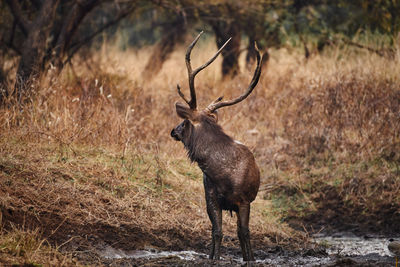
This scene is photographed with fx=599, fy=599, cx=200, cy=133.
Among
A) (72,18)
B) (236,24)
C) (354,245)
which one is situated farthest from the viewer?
(236,24)

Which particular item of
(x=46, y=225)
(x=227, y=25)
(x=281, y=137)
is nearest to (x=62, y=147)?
(x=46, y=225)

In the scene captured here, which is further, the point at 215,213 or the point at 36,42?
the point at 36,42

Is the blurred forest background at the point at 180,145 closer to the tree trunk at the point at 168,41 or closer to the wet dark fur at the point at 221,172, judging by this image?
the tree trunk at the point at 168,41

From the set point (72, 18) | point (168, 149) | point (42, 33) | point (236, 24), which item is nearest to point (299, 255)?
point (168, 149)

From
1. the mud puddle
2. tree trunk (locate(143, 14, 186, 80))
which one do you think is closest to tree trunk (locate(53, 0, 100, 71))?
tree trunk (locate(143, 14, 186, 80))

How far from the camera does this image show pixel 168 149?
30.2ft

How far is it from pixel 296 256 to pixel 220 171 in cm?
154

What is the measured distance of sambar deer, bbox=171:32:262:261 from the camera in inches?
212

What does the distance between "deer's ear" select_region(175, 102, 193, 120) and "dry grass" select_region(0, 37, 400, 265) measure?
151 cm

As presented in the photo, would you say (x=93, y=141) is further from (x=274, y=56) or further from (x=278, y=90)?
(x=274, y=56)

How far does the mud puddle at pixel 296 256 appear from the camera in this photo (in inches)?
207

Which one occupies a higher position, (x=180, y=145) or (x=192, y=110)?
(x=192, y=110)

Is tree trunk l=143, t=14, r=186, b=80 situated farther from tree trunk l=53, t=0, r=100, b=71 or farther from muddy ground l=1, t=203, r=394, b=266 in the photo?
muddy ground l=1, t=203, r=394, b=266

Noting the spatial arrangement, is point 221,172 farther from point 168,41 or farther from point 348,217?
point 168,41
